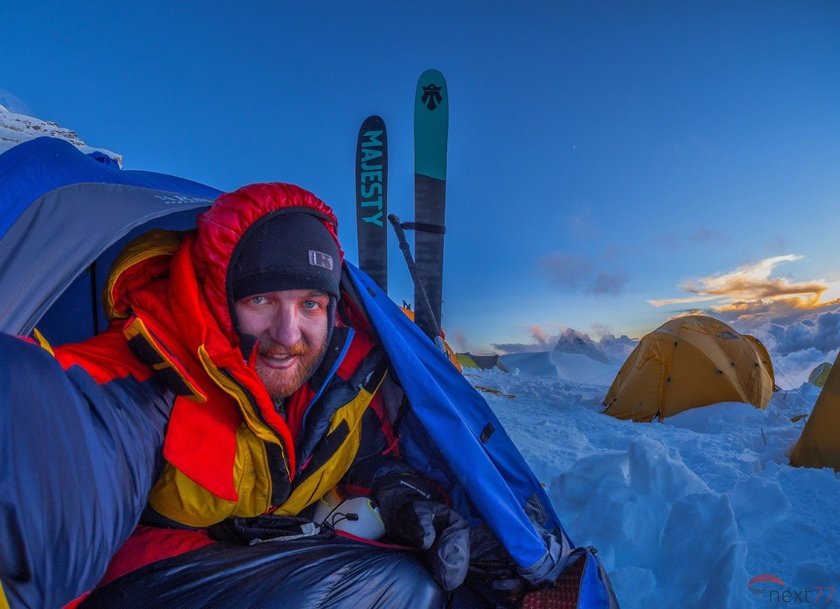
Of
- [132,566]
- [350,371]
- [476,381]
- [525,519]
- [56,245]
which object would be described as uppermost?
[56,245]

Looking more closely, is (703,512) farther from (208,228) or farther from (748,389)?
(748,389)

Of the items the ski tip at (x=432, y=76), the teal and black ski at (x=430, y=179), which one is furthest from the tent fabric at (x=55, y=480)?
the ski tip at (x=432, y=76)

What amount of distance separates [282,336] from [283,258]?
29 centimetres

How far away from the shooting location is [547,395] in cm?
800

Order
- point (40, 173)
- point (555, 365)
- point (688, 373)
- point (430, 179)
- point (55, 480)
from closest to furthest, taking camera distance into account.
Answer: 1. point (55, 480)
2. point (40, 173)
3. point (688, 373)
4. point (430, 179)
5. point (555, 365)

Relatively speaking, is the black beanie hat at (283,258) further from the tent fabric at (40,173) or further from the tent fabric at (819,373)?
the tent fabric at (819,373)

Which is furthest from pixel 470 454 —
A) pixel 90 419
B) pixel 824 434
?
pixel 824 434

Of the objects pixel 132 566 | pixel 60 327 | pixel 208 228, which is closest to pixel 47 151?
pixel 60 327

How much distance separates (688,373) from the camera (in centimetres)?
632

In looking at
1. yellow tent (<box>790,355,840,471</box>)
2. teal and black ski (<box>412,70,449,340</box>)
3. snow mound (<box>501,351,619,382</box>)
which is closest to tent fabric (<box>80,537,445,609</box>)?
yellow tent (<box>790,355,840,471</box>)

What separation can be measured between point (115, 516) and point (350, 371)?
94cm

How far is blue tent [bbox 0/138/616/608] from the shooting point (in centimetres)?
86

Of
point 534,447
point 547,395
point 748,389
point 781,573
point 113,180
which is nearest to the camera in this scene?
point 113,180

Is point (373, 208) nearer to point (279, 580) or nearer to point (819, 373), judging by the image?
point (279, 580)
